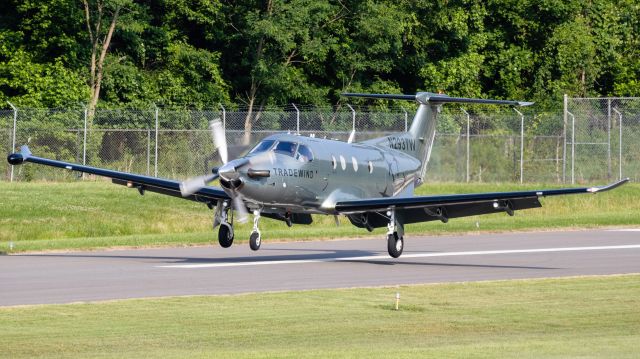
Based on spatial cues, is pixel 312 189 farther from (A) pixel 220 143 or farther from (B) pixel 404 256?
(B) pixel 404 256

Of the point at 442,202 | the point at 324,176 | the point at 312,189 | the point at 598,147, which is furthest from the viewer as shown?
the point at 598,147

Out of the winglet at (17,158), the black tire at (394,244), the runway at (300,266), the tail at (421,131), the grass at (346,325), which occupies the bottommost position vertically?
the grass at (346,325)

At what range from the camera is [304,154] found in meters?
27.6

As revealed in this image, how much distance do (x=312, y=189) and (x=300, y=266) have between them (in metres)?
1.86

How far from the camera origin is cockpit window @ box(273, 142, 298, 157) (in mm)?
27094

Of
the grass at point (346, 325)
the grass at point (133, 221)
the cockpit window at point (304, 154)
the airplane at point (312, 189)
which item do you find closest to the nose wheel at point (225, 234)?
the airplane at point (312, 189)

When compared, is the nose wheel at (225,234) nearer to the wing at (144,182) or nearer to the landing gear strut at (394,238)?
the wing at (144,182)

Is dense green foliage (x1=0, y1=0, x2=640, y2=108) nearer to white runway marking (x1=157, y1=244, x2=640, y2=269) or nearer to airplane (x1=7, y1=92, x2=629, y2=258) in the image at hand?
airplane (x1=7, y1=92, x2=629, y2=258)

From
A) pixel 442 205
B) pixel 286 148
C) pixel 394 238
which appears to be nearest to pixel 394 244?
pixel 394 238

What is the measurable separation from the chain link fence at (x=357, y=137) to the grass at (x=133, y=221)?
8.66 ft

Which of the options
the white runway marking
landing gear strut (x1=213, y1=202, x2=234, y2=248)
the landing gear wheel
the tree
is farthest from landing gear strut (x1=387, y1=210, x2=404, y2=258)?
the tree

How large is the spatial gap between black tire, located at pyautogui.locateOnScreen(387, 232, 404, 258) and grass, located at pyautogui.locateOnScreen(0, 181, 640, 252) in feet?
23.4

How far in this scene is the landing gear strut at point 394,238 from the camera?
28.7 metres

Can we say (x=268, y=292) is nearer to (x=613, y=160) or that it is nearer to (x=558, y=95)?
(x=613, y=160)
